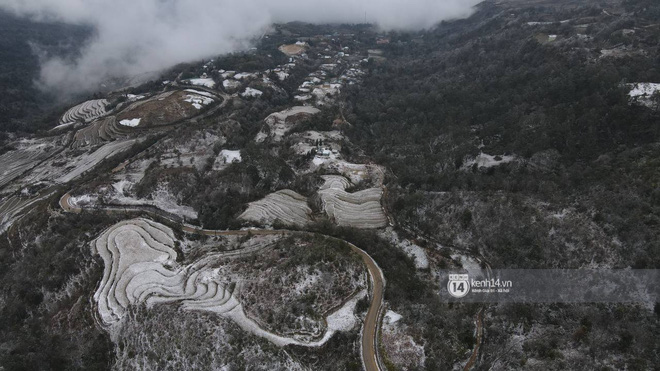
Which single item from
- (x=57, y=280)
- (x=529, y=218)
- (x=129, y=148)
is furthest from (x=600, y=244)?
(x=129, y=148)

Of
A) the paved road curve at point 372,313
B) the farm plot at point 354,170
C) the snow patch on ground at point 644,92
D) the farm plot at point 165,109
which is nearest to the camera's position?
the paved road curve at point 372,313

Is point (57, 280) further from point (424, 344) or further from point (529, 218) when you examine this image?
point (529, 218)

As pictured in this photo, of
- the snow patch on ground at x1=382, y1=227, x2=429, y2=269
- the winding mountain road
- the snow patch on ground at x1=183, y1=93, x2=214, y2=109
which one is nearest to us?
the winding mountain road

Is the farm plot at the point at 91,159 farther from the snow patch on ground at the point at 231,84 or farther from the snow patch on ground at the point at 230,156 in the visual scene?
the snow patch on ground at the point at 231,84

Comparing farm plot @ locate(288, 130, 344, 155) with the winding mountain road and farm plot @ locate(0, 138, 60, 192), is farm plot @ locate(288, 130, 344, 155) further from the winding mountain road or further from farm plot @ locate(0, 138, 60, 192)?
farm plot @ locate(0, 138, 60, 192)

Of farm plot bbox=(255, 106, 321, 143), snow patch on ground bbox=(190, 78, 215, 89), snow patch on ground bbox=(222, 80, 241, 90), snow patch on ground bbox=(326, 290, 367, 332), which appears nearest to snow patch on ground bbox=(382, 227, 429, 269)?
snow patch on ground bbox=(326, 290, 367, 332)

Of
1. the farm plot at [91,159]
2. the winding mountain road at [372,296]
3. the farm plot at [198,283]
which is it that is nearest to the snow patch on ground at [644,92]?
the winding mountain road at [372,296]

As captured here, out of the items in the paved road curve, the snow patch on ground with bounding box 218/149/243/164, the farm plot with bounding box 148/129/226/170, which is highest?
the farm plot with bounding box 148/129/226/170
